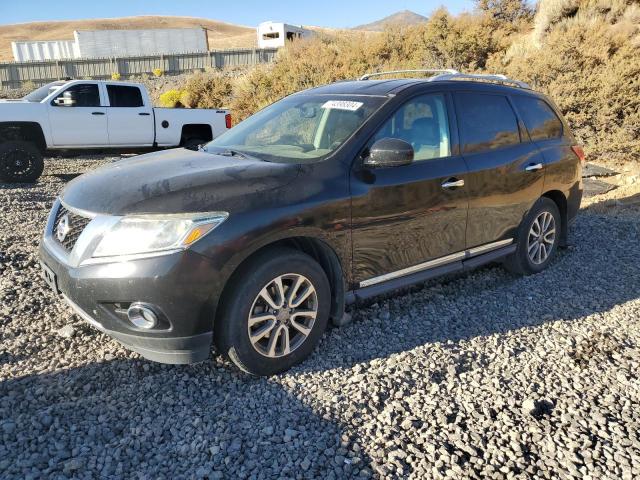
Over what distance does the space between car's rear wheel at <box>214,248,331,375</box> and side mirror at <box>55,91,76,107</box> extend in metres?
8.41

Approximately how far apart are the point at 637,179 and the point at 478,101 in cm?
636

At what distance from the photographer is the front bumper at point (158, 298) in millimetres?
2719

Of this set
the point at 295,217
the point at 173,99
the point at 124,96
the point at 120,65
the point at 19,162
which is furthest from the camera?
the point at 120,65

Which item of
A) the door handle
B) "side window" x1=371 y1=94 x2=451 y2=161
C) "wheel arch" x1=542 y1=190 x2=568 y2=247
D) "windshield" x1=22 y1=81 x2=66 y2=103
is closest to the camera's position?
"side window" x1=371 y1=94 x2=451 y2=161

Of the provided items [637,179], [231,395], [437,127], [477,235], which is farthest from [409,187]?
[637,179]

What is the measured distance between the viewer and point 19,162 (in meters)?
9.34

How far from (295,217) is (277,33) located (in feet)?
125

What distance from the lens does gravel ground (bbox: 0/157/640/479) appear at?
2484mm

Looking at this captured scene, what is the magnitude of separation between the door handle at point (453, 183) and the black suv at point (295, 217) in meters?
0.01

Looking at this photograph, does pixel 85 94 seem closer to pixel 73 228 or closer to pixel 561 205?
pixel 73 228

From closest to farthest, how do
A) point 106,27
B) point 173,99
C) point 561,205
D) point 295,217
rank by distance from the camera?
point 295,217 < point 561,205 < point 173,99 < point 106,27

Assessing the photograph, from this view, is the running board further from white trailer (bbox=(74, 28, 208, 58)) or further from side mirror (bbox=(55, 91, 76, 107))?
white trailer (bbox=(74, 28, 208, 58))

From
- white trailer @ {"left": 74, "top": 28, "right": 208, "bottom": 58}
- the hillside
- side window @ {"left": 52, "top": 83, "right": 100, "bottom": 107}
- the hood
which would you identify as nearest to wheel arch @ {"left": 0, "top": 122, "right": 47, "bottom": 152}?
side window @ {"left": 52, "top": 83, "right": 100, "bottom": 107}

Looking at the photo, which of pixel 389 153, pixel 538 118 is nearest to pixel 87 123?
pixel 538 118
